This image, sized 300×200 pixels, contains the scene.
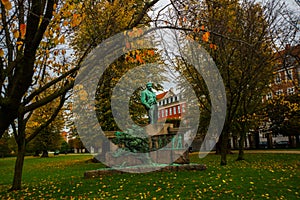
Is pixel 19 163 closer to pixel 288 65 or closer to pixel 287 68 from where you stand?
pixel 288 65

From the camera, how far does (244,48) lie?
50.5ft

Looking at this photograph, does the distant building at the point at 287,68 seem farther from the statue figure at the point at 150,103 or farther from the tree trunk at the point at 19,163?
the tree trunk at the point at 19,163

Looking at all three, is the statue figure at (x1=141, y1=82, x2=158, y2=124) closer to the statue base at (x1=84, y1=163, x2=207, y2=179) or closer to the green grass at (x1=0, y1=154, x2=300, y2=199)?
the statue base at (x1=84, y1=163, x2=207, y2=179)

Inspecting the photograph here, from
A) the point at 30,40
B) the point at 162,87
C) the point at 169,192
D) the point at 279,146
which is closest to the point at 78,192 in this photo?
the point at 169,192

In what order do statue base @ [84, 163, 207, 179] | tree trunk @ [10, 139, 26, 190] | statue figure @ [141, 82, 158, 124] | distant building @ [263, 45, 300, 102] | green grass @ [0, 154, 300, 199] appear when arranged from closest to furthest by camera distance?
green grass @ [0, 154, 300, 199], tree trunk @ [10, 139, 26, 190], statue base @ [84, 163, 207, 179], statue figure @ [141, 82, 158, 124], distant building @ [263, 45, 300, 102]

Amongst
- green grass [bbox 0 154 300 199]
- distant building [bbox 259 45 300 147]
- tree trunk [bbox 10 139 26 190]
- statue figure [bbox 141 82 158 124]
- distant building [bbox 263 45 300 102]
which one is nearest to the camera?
green grass [bbox 0 154 300 199]

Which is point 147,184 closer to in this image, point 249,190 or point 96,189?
point 96,189

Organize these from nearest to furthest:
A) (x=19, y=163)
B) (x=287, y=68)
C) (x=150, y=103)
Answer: (x=19, y=163)
(x=150, y=103)
(x=287, y=68)

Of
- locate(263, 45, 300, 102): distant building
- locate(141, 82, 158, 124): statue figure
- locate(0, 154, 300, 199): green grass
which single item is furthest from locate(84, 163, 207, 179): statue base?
locate(263, 45, 300, 102): distant building

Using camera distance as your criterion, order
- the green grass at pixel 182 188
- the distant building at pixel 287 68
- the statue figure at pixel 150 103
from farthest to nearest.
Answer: the distant building at pixel 287 68, the statue figure at pixel 150 103, the green grass at pixel 182 188

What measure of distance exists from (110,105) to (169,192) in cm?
1529

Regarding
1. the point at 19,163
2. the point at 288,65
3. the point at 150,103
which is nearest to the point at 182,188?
the point at 19,163

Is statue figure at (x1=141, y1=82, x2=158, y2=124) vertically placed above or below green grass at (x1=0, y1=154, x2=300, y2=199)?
above

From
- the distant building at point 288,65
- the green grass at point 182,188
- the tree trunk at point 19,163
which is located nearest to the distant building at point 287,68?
the distant building at point 288,65
